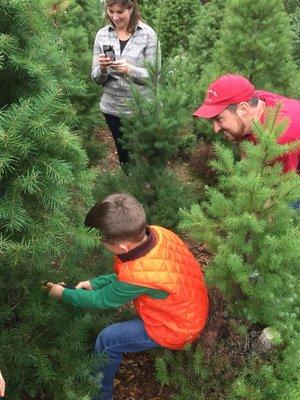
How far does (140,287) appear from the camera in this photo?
250cm

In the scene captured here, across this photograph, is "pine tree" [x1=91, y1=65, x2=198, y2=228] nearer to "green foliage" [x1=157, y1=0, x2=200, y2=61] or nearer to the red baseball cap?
the red baseball cap

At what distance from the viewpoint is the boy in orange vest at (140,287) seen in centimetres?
249

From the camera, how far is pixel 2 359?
255cm

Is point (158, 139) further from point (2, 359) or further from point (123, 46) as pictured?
point (2, 359)

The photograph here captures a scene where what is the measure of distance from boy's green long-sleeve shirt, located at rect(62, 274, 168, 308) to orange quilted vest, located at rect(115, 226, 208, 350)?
4 cm

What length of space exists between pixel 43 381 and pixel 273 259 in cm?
152

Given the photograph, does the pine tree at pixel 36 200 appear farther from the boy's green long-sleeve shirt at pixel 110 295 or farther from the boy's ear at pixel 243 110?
the boy's ear at pixel 243 110

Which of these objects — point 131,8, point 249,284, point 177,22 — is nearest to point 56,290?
point 249,284

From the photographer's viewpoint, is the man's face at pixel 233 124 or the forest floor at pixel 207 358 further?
the man's face at pixel 233 124

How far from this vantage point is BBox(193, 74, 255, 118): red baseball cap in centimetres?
316

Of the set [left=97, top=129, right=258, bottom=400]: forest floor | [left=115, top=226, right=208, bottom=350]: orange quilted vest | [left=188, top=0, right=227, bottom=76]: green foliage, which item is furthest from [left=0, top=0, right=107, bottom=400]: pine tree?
[left=188, top=0, right=227, bottom=76]: green foliage

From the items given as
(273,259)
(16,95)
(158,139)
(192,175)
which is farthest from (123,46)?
(273,259)

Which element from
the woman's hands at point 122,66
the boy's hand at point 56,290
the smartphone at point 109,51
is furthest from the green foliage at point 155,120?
the boy's hand at point 56,290

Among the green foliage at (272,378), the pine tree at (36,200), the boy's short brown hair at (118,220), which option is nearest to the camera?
the pine tree at (36,200)
